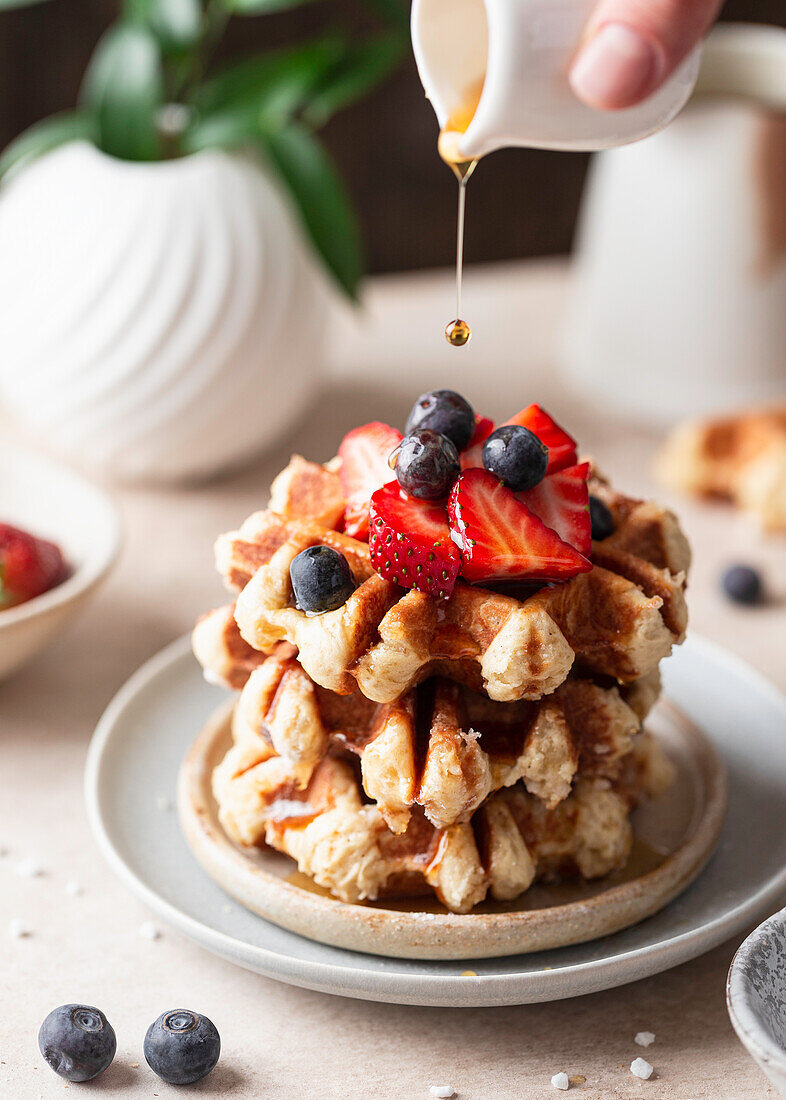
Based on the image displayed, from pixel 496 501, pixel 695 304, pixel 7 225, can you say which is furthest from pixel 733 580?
pixel 7 225

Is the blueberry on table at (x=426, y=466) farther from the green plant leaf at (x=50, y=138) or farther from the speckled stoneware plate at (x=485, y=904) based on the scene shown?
the green plant leaf at (x=50, y=138)

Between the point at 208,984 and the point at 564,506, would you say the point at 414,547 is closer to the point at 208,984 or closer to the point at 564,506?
the point at 564,506

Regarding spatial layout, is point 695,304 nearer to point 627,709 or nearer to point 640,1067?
point 627,709

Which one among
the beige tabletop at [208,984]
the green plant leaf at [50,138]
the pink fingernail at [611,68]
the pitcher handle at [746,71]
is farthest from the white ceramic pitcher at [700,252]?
the pink fingernail at [611,68]

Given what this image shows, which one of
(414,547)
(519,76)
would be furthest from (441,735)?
(519,76)

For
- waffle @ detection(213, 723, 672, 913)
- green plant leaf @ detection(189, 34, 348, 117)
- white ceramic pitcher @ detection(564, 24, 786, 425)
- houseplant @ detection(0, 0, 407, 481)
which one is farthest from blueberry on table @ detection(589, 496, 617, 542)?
green plant leaf @ detection(189, 34, 348, 117)
